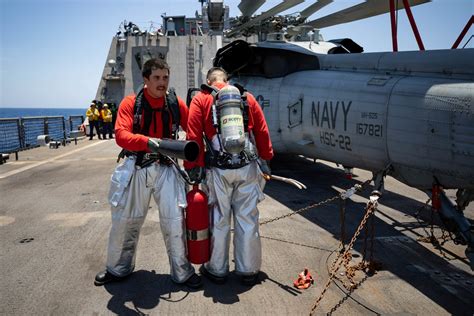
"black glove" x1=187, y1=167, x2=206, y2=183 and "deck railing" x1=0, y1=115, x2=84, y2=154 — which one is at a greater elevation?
"black glove" x1=187, y1=167, x2=206, y2=183

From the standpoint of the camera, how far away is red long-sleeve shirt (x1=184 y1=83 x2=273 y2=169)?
3.94 m

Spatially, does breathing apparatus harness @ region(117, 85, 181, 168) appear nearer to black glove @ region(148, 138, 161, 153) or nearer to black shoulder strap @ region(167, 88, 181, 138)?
Answer: black shoulder strap @ region(167, 88, 181, 138)

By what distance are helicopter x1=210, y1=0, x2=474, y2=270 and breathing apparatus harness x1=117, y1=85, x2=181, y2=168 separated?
3045mm

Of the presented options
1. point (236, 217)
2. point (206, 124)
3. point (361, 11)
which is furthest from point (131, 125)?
point (361, 11)

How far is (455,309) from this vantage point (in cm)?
346

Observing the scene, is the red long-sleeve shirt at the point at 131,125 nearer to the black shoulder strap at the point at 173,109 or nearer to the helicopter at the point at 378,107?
the black shoulder strap at the point at 173,109

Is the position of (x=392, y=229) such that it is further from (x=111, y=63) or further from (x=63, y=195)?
(x=111, y=63)

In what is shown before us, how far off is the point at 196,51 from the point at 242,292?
22555mm

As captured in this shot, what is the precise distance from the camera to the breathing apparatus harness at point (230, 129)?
3.70m

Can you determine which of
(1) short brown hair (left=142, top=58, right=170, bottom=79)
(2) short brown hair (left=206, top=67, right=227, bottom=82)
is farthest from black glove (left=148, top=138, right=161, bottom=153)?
(2) short brown hair (left=206, top=67, right=227, bottom=82)

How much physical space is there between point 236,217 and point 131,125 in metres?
1.50

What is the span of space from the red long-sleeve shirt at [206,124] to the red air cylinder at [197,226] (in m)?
0.35

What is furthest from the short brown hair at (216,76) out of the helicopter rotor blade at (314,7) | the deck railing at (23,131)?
the deck railing at (23,131)

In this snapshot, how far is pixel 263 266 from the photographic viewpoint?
4438 mm
